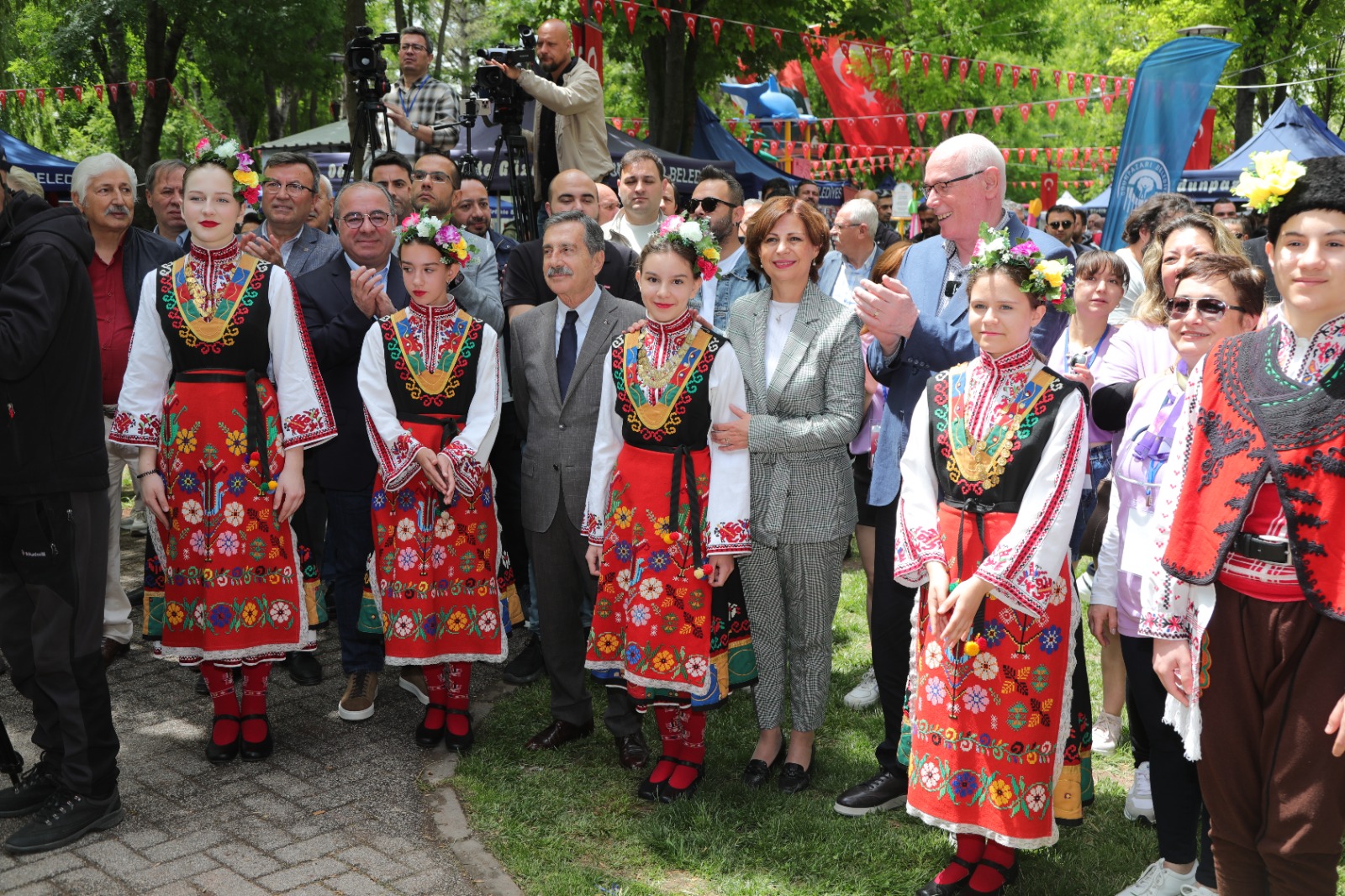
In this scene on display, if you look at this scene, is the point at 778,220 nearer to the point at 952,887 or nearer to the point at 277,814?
the point at 952,887

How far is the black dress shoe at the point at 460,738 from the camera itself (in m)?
4.51

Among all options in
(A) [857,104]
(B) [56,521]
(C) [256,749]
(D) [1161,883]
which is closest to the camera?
(D) [1161,883]

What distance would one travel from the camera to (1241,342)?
2.65 m

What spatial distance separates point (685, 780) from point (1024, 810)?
4.30ft

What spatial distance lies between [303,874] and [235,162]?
2.55 metres

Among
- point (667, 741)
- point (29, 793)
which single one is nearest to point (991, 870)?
point (667, 741)

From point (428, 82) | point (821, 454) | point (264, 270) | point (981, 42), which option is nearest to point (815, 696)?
point (821, 454)

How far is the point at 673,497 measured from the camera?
400 centimetres

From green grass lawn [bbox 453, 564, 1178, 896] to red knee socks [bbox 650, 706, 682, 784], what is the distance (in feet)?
0.40

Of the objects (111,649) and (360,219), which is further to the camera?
(111,649)

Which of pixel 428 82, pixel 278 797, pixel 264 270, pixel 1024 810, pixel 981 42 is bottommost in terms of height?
pixel 278 797

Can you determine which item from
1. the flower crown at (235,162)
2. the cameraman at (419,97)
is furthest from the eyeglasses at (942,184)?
the cameraman at (419,97)

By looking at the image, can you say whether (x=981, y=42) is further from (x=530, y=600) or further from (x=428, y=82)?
(x=530, y=600)

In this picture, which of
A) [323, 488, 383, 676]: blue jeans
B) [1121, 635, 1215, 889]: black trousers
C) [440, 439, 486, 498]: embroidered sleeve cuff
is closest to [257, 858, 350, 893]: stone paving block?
[323, 488, 383, 676]: blue jeans
